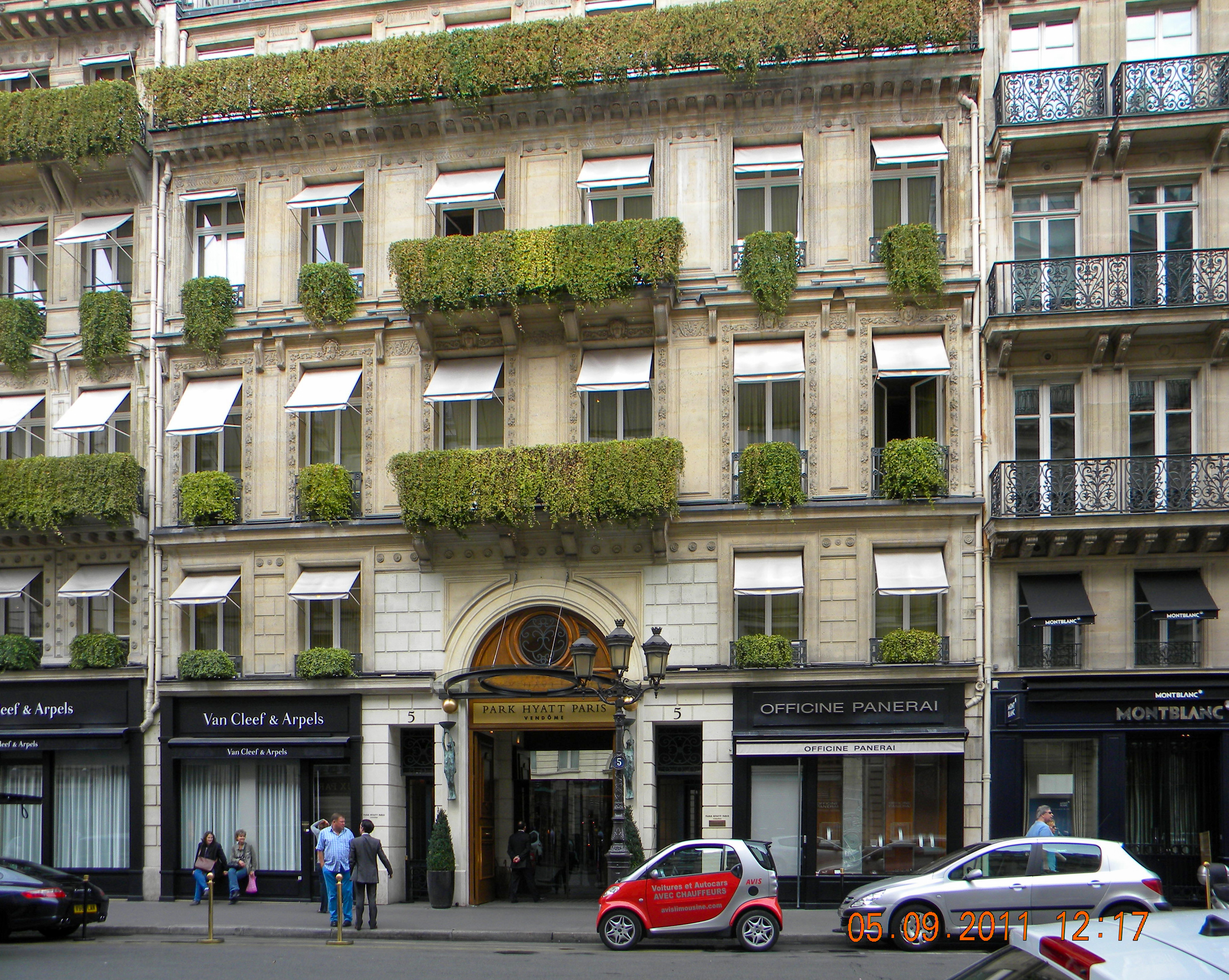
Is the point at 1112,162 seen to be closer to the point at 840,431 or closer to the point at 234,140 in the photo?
the point at 840,431

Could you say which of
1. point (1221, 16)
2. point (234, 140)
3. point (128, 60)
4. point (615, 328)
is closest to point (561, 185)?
point (615, 328)

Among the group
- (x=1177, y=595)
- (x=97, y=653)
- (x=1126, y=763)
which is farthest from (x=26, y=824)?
Result: (x=1177, y=595)

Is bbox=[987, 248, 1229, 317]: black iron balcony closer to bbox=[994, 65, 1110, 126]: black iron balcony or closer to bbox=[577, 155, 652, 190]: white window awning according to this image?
bbox=[994, 65, 1110, 126]: black iron balcony

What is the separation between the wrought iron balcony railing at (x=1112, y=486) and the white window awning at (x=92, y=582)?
1764 centimetres

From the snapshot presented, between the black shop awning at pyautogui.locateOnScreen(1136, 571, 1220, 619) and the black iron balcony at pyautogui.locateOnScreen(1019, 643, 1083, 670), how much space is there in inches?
60.3

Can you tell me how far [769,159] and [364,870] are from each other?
49.2 feet

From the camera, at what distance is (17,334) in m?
26.2

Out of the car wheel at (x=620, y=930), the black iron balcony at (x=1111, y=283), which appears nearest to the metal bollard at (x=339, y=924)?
the car wheel at (x=620, y=930)

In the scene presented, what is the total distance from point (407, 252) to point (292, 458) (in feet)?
16.1

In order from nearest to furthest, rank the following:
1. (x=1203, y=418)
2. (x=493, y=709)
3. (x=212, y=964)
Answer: (x=212, y=964), (x=1203, y=418), (x=493, y=709)

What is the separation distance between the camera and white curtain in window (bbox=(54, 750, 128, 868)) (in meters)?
25.1

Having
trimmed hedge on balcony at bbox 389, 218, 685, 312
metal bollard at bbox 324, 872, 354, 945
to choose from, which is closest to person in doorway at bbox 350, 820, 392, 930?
metal bollard at bbox 324, 872, 354, 945

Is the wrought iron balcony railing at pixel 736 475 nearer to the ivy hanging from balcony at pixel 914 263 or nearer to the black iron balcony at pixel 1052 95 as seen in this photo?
the ivy hanging from balcony at pixel 914 263

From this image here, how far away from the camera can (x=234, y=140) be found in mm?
25953
